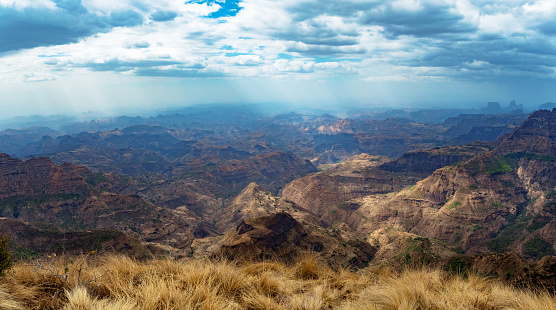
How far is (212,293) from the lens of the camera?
414 cm

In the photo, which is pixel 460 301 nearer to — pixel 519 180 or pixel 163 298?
pixel 163 298

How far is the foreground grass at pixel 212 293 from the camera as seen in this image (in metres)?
3.84

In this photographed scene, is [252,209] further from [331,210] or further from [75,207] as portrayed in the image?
[75,207]

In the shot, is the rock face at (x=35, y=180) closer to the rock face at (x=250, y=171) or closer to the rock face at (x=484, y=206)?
the rock face at (x=250, y=171)

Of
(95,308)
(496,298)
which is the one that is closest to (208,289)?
(95,308)

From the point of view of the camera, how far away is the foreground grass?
3.84m

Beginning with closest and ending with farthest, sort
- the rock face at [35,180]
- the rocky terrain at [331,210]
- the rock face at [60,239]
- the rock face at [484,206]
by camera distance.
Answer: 1. the rock face at [60,239]
2. the rocky terrain at [331,210]
3. the rock face at [484,206]
4. the rock face at [35,180]

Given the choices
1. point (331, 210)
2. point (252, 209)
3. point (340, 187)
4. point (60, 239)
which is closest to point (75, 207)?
point (60, 239)

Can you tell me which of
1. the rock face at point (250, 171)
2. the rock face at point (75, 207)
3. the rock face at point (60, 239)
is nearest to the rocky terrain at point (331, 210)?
the rock face at point (60, 239)

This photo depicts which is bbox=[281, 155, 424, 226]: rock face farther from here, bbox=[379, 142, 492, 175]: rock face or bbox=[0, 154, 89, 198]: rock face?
bbox=[0, 154, 89, 198]: rock face

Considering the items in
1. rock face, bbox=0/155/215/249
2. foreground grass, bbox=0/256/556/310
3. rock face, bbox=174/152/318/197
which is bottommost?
rock face, bbox=174/152/318/197

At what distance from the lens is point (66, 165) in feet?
324

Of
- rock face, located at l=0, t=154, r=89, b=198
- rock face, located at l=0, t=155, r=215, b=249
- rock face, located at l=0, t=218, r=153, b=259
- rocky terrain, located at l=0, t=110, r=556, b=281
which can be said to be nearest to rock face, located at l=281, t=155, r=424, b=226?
rocky terrain, located at l=0, t=110, r=556, b=281

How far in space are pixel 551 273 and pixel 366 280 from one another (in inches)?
433
